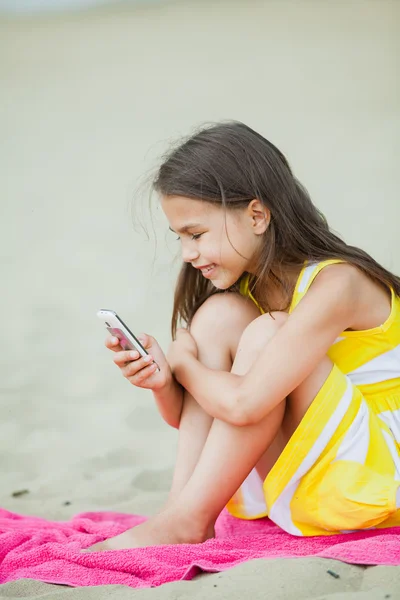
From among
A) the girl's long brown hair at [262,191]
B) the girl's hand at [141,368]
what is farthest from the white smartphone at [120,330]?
the girl's long brown hair at [262,191]

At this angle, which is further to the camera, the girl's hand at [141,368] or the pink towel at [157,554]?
the girl's hand at [141,368]

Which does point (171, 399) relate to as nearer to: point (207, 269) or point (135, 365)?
point (135, 365)

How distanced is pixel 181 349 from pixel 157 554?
21.8 inches

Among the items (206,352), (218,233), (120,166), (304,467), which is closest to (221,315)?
(206,352)

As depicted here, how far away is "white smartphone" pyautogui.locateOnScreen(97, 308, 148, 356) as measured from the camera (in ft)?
6.84

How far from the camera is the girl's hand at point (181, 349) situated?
7.30ft

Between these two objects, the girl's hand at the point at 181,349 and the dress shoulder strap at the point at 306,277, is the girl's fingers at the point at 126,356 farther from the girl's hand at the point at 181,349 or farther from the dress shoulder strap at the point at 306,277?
the dress shoulder strap at the point at 306,277

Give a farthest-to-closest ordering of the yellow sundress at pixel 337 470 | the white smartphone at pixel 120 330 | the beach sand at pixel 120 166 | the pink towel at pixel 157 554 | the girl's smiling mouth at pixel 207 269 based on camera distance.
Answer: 1. the beach sand at pixel 120 166
2. the girl's smiling mouth at pixel 207 269
3. the white smartphone at pixel 120 330
4. the yellow sundress at pixel 337 470
5. the pink towel at pixel 157 554

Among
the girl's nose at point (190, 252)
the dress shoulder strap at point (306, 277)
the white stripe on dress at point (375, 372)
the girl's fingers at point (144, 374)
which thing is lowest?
the white stripe on dress at point (375, 372)

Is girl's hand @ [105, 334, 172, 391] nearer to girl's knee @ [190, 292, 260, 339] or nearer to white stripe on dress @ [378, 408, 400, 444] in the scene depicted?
girl's knee @ [190, 292, 260, 339]

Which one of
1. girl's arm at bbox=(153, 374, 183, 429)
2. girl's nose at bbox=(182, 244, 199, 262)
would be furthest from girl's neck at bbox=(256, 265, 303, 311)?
girl's arm at bbox=(153, 374, 183, 429)

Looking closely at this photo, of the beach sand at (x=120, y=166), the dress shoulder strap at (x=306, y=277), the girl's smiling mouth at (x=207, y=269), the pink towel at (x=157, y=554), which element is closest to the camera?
the pink towel at (x=157, y=554)

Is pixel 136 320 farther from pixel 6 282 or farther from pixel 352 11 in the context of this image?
pixel 352 11

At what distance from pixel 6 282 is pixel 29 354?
713mm
